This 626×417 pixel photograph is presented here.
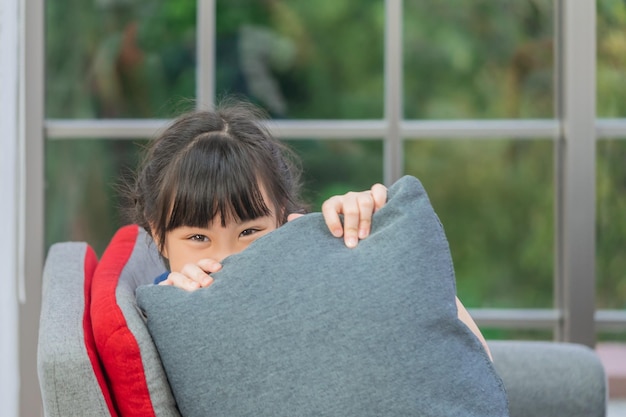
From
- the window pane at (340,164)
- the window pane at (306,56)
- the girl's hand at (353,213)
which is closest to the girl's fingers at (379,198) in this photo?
the girl's hand at (353,213)

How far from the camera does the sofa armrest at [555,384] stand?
1889 mm

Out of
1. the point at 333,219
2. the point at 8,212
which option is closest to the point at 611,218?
the point at 8,212

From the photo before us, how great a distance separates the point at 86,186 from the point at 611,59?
1.85 m

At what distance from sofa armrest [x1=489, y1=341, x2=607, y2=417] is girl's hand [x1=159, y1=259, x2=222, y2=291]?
2.96 ft

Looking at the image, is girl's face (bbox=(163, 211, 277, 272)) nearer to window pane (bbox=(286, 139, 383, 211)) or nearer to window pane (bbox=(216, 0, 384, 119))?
window pane (bbox=(286, 139, 383, 211))

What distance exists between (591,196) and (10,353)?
1.83m

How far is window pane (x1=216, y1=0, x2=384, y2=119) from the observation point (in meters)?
3.45

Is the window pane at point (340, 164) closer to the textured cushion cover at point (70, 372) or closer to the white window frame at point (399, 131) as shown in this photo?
the white window frame at point (399, 131)

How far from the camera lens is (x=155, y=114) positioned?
341 cm

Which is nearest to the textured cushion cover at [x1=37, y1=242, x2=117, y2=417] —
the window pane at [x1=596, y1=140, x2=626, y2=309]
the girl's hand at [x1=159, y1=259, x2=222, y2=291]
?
the girl's hand at [x1=159, y1=259, x2=222, y2=291]

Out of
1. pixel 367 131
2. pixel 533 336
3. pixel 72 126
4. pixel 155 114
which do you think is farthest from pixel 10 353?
pixel 533 336

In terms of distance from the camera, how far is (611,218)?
3379 millimetres

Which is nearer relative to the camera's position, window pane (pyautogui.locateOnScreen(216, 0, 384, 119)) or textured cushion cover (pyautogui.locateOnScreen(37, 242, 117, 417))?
textured cushion cover (pyautogui.locateOnScreen(37, 242, 117, 417))

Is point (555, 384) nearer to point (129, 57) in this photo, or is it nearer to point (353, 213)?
point (353, 213)
